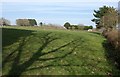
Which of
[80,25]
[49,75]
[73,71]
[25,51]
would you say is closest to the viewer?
[49,75]

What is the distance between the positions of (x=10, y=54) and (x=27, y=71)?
4062 mm

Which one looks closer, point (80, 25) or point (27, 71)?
point (27, 71)

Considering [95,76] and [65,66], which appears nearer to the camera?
[95,76]

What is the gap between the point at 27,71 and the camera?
1238 cm

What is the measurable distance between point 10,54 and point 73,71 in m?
4.66

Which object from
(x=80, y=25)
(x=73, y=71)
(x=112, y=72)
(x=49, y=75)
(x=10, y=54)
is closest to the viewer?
(x=49, y=75)

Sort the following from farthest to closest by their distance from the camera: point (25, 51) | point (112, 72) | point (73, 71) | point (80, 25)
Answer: point (80, 25) → point (25, 51) → point (112, 72) → point (73, 71)

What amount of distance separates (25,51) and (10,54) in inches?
71.3

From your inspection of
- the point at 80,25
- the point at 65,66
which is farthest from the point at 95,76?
the point at 80,25

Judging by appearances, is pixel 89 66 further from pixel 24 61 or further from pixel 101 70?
pixel 24 61

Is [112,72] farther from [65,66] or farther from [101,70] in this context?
[65,66]

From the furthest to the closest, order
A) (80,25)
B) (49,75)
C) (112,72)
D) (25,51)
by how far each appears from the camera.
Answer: (80,25) < (25,51) < (112,72) < (49,75)

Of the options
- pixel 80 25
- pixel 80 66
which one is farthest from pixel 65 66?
pixel 80 25

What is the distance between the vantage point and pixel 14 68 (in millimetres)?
12820
